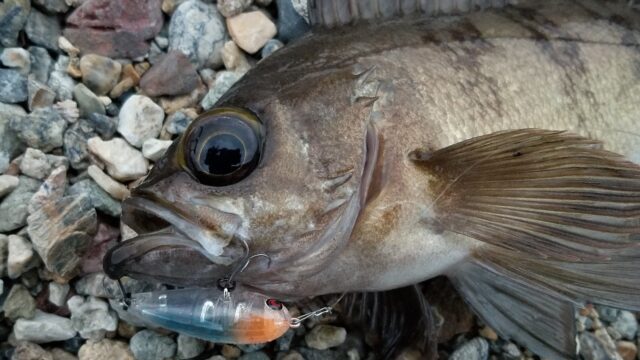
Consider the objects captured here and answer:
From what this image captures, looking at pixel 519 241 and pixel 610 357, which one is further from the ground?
pixel 519 241

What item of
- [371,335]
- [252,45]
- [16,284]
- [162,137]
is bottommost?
[371,335]

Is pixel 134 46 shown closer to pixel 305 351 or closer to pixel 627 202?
pixel 305 351

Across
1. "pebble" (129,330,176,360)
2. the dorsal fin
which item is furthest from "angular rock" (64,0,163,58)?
"pebble" (129,330,176,360)

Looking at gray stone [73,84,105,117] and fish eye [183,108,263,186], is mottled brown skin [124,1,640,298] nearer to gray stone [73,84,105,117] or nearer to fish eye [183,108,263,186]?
fish eye [183,108,263,186]

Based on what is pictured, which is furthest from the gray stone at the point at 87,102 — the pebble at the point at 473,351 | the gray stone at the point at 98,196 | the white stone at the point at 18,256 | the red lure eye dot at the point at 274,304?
the pebble at the point at 473,351

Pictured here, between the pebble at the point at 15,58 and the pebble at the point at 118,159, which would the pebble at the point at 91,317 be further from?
the pebble at the point at 15,58

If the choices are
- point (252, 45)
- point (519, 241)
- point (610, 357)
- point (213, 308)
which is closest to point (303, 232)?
point (213, 308)
